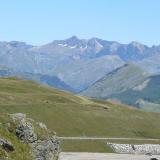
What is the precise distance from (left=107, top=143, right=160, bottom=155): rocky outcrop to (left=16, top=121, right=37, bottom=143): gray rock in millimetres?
103287

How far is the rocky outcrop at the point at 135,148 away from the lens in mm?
176587

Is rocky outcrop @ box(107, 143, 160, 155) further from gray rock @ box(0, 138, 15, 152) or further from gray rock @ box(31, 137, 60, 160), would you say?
gray rock @ box(0, 138, 15, 152)

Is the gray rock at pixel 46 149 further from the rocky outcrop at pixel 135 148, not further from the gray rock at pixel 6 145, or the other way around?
the rocky outcrop at pixel 135 148

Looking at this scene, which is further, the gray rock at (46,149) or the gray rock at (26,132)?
the gray rock at (46,149)

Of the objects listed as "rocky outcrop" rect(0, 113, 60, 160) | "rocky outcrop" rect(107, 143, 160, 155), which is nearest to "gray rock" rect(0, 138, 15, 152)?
"rocky outcrop" rect(0, 113, 60, 160)

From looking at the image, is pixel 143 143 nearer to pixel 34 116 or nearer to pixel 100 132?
pixel 100 132

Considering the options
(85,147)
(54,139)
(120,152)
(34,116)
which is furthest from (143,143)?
(54,139)

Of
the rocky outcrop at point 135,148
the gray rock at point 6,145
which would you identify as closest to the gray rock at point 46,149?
the gray rock at point 6,145

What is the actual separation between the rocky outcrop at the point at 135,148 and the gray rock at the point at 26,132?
10329cm

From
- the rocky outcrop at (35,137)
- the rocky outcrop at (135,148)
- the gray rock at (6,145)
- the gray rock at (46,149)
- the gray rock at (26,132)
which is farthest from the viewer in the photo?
the rocky outcrop at (135,148)

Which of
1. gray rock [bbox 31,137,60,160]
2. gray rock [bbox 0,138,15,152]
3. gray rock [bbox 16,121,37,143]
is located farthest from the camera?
gray rock [bbox 31,137,60,160]

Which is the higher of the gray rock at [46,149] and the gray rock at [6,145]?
the gray rock at [6,145]

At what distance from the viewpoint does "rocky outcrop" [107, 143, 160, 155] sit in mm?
176587

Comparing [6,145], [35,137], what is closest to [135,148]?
[35,137]
